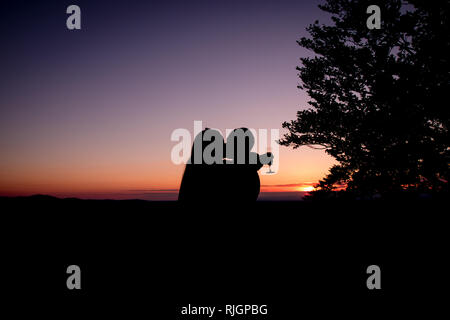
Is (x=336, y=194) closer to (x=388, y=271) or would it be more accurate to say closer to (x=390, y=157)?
(x=390, y=157)

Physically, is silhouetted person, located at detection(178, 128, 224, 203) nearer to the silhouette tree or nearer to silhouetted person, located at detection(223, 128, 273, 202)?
silhouetted person, located at detection(223, 128, 273, 202)

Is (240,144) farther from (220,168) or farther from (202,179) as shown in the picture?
(202,179)

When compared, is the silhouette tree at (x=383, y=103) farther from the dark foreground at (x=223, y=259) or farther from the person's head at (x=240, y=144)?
the person's head at (x=240, y=144)

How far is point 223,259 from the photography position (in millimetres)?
4246

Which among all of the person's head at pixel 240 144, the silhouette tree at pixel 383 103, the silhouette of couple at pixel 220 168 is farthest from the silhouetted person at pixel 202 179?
the silhouette tree at pixel 383 103

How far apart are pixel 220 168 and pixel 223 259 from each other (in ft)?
4.54

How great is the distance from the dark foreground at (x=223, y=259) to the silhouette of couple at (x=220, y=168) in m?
0.24

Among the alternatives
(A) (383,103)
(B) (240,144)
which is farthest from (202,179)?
(A) (383,103)

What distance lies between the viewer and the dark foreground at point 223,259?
3219 mm

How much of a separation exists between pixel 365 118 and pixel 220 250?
16.4 ft

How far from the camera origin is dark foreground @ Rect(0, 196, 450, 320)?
3219mm

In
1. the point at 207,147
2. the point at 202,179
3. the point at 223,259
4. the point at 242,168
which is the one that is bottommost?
the point at 223,259

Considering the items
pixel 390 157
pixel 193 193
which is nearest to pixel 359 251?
pixel 193 193

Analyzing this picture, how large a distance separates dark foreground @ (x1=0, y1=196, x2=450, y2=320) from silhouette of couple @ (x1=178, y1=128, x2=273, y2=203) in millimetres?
239
